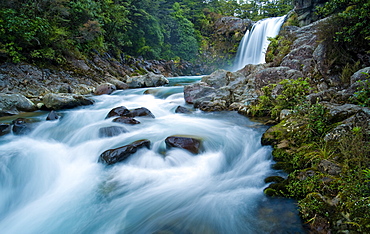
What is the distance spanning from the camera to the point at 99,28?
14.1m

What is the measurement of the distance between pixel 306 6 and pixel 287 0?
28.3 m

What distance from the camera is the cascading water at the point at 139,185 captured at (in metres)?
3.04

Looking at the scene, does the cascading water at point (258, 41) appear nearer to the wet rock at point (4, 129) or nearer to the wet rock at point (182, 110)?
the wet rock at point (182, 110)

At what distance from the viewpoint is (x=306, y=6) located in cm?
1633

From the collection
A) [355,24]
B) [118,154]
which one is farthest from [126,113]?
[355,24]

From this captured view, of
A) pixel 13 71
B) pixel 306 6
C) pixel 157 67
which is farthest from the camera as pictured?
pixel 157 67

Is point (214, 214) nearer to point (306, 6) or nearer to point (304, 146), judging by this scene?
point (304, 146)

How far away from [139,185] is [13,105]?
717 cm

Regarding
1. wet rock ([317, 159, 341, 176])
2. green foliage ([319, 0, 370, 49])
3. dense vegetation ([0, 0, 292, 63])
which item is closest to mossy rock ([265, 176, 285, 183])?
wet rock ([317, 159, 341, 176])

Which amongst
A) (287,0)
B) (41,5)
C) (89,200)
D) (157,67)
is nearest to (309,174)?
(89,200)

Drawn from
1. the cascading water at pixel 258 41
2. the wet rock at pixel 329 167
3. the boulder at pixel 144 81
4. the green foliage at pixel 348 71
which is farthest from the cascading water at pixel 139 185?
the cascading water at pixel 258 41

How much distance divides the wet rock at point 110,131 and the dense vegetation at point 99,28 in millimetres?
7840

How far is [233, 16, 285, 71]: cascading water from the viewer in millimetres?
21527

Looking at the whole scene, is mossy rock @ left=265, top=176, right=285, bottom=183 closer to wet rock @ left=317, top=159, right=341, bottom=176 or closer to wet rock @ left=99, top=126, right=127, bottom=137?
wet rock @ left=317, top=159, right=341, bottom=176
